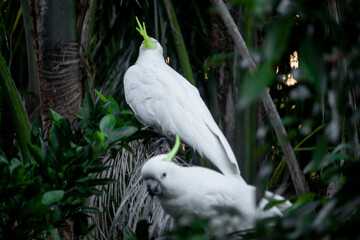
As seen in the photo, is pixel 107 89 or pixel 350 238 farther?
pixel 107 89

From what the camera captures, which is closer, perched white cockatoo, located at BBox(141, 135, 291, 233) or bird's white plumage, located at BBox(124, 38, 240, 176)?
perched white cockatoo, located at BBox(141, 135, 291, 233)

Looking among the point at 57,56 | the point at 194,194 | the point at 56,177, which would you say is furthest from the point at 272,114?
the point at 57,56

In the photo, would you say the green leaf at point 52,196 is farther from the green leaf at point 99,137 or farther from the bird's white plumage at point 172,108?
the bird's white plumage at point 172,108

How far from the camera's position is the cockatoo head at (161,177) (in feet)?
3.04

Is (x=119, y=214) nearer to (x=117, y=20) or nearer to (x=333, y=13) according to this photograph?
(x=333, y=13)

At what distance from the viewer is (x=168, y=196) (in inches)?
37.8

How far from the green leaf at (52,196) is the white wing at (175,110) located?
45 cm

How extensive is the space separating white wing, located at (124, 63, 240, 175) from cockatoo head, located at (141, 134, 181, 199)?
0.29m

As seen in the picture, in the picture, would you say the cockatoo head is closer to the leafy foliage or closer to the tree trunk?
the leafy foliage

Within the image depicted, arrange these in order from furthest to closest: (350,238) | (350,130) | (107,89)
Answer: (107,89)
(350,130)
(350,238)

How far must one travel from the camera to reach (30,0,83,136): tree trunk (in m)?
1.42

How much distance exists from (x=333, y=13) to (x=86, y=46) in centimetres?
79

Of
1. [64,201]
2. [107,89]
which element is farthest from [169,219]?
[107,89]

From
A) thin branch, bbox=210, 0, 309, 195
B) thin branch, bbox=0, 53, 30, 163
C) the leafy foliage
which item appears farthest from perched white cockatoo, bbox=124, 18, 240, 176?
thin branch, bbox=0, 53, 30, 163
